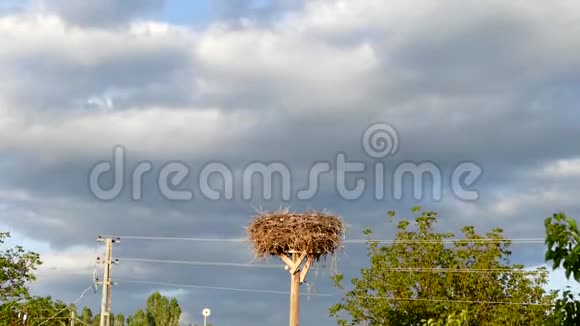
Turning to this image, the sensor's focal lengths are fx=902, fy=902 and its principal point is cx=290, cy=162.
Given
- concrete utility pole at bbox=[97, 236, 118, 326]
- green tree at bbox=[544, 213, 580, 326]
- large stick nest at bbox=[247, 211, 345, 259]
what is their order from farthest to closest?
concrete utility pole at bbox=[97, 236, 118, 326]
large stick nest at bbox=[247, 211, 345, 259]
green tree at bbox=[544, 213, 580, 326]

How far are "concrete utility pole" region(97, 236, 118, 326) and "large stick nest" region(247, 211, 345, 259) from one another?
7.26 m

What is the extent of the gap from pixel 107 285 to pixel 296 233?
937 cm

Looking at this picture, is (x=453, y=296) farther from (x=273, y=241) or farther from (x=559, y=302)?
(x=559, y=302)

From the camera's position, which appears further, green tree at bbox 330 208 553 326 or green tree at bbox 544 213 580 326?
green tree at bbox 330 208 553 326

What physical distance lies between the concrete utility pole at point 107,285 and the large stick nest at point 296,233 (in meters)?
7.26

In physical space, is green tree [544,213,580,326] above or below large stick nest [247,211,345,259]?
below

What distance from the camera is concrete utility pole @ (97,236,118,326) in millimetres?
29427

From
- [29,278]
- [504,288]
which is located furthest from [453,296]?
[29,278]

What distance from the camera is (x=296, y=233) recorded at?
24.1 meters

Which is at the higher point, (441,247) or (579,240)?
(441,247)

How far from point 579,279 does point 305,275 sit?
18.2 m

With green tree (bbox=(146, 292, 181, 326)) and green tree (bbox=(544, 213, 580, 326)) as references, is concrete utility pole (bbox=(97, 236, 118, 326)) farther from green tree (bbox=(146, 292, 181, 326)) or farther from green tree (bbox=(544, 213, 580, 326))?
green tree (bbox=(146, 292, 181, 326))

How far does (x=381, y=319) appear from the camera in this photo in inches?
1339

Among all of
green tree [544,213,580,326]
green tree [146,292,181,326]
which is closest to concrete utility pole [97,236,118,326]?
green tree [544,213,580,326]
